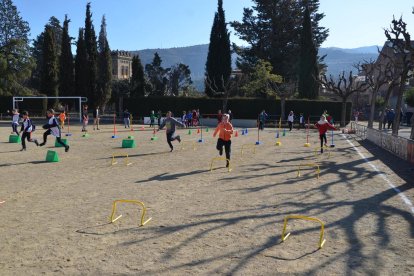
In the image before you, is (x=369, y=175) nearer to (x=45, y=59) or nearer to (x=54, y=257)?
(x=54, y=257)

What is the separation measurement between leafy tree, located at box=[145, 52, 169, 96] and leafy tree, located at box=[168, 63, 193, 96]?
1429 millimetres

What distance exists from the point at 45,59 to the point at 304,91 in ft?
110

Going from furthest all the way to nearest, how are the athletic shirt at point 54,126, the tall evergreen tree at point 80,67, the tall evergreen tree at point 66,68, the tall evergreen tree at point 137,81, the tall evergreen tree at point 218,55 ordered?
the tall evergreen tree at point 66,68 < the tall evergreen tree at point 80,67 < the tall evergreen tree at point 137,81 < the tall evergreen tree at point 218,55 < the athletic shirt at point 54,126

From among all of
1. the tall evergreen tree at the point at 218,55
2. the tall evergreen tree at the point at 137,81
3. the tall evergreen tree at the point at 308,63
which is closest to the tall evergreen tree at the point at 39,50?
the tall evergreen tree at the point at 137,81

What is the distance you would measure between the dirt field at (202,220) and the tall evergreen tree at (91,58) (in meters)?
41.3

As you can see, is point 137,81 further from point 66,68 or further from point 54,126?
point 54,126

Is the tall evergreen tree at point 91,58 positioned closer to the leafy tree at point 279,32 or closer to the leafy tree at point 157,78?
the leafy tree at point 157,78

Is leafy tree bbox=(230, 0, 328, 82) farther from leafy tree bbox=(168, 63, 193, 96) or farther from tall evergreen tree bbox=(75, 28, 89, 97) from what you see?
tall evergreen tree bbox=(75, 28, 89, 97)

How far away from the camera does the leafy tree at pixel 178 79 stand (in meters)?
70.2

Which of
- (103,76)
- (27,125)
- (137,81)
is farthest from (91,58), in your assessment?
(27,125)

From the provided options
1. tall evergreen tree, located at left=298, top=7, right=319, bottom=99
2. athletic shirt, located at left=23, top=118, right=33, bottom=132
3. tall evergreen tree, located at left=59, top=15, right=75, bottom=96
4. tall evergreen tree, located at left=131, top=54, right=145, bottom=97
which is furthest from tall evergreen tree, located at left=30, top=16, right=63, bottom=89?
athletic shirt, located at left=23, top=118, right=33, bottom=132

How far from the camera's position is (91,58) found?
180ft

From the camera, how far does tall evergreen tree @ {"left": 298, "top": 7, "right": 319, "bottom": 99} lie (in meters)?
51.2

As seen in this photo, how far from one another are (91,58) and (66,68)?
29.5 feet
